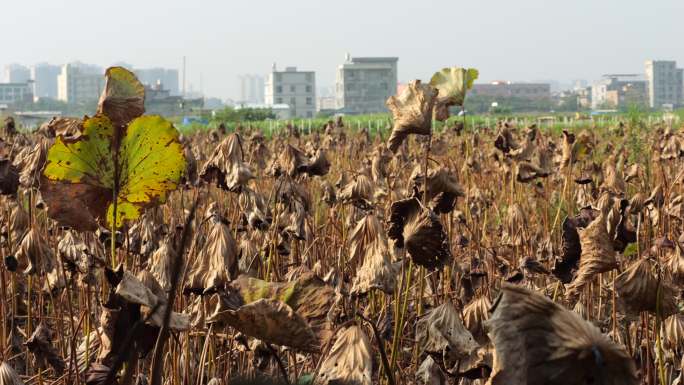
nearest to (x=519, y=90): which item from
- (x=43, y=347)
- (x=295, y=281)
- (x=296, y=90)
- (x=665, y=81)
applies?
(x=665, y=81)

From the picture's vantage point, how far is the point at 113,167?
3.84ft

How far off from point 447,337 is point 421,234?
0.15 metres

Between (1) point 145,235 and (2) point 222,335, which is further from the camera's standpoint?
(1) point 145,235

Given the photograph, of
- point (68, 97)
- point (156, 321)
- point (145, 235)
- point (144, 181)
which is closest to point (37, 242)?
point (145, 235)

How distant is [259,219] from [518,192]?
2.45 metres

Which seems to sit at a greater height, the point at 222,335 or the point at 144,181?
the point at 144,181

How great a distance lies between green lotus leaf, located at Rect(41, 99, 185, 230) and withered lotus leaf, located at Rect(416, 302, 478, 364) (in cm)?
42

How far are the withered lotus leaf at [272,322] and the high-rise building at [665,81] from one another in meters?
126

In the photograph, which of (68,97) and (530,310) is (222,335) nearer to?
(530,310)

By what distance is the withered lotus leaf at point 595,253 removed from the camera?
134 centimetres

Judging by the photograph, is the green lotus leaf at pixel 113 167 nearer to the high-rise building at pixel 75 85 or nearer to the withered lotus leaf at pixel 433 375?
the withered lotus leaf at pixel 433 375

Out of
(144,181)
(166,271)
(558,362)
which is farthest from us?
(166,271)

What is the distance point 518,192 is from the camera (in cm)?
450

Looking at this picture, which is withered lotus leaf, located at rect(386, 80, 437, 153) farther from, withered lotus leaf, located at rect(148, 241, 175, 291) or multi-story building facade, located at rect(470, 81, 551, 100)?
multi-story building facade, located at rect(470, 81, 551, 100)
